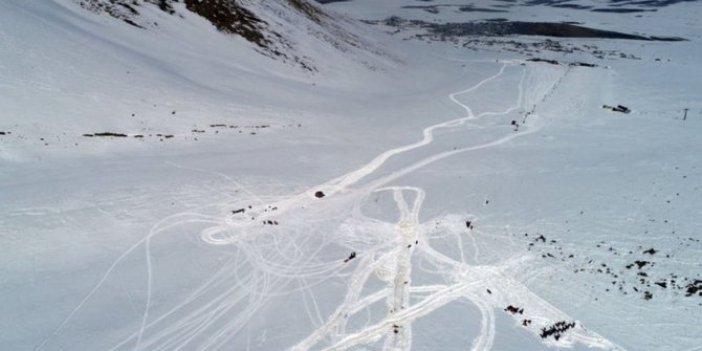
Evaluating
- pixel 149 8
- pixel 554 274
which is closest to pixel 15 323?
pixel 554 274

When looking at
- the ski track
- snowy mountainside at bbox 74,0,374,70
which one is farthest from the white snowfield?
snowy mountainside at bbox 74,0,374,70

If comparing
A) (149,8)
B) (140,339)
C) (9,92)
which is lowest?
(140,339)

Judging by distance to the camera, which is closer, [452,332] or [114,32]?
[452,332]

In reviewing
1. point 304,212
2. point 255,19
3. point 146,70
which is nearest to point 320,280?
point 304,212

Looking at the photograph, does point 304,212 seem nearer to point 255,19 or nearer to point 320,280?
point 320,280

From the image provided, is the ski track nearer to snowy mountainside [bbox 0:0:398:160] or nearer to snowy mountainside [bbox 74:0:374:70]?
snowy mountainside [bbox 0:0:398:160]

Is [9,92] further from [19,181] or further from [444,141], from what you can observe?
[444,141]

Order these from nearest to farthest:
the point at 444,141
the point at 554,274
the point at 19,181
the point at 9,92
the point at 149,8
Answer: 1. the point at 554,274
2. the point at 19,181
3. the point at 9,92
4. the point at 444,141
5. the point at 149,8
